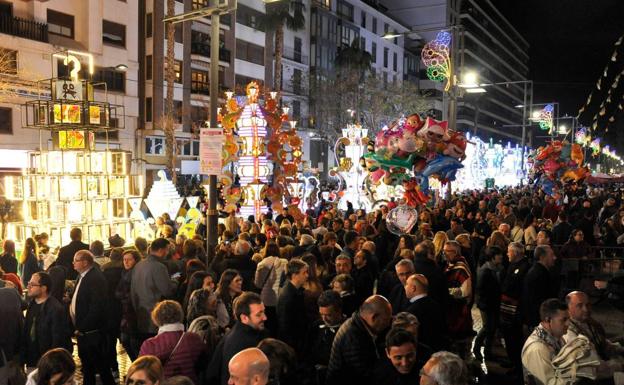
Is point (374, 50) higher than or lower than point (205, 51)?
higher

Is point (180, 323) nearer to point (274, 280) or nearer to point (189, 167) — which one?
point (274, 280)

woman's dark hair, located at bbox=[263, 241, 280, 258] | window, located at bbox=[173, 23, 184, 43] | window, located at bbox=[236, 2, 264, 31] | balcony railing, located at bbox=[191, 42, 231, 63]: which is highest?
window, located at bbox=[236, 2, 264, 31]

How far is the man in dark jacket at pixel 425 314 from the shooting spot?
17.0ft

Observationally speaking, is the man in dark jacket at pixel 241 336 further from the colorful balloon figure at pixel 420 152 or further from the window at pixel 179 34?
the window at pixel 179 34

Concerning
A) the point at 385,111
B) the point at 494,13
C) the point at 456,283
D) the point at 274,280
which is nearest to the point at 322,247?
the point at 274,280

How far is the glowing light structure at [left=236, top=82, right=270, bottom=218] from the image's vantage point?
658 inches

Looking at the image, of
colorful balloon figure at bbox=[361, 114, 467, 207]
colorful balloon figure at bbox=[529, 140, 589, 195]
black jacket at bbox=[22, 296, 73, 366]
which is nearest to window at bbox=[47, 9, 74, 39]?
colorful balloon figure at bbox=[361, 114, 467, 207]

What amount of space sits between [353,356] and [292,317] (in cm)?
139

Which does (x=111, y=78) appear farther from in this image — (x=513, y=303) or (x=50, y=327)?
(x=513, y=303)

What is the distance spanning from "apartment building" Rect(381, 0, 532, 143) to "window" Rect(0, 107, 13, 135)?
124ft

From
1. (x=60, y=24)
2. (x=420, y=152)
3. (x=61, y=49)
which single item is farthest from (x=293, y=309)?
(x=60, y=24)

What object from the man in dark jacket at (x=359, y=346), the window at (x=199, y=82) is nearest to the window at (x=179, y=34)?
the window at (x=199, y=82)

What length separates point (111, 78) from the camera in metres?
31.6

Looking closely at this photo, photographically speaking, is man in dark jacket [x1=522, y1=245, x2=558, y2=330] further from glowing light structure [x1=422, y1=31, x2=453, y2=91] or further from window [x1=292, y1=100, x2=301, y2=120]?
window [x1=292, y1=100, x2=301, y2=120]
